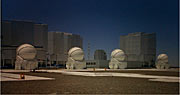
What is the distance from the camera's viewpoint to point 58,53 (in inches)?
4574

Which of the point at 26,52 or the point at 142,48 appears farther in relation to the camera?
the point at 142,48

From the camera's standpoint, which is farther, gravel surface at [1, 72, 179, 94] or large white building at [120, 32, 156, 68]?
large white building at [120, 32, 156, 68]

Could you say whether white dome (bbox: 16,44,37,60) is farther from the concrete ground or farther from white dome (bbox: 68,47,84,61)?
the concrete ground

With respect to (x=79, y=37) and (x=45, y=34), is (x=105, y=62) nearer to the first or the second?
(x=45, y=34)

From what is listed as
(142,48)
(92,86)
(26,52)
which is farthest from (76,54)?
(142,48)

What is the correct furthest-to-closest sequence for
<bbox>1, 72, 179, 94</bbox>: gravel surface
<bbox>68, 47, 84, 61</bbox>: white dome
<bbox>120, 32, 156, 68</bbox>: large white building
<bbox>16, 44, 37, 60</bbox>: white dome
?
<bbox>120, 32, 156, 68</bbox>: large white building → <bbox>68, 47, 84, 61</bbox>: white dome → <bbox>16, 44, 37, 60</bbox>: white dome → <bbox>1, 72, 179, 94</bbox>: gravel surface

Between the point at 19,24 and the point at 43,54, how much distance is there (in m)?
19.1

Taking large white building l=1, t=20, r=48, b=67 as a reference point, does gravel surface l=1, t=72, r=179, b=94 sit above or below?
below

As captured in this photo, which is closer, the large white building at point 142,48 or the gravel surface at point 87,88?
the gravel surface at point 87,88

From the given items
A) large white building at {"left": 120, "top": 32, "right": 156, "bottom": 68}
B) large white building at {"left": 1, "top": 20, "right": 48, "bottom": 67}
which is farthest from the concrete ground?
large white building at {"left": 120, "top": 32, "right": 156, "bottom": 68}

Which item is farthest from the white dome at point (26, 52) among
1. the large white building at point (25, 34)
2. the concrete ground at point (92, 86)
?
the large white building at point (25, 34)

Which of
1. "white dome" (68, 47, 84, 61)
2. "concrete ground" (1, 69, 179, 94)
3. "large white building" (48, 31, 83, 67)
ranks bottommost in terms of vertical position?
"concrete ground" (1, 69, 179, 94)

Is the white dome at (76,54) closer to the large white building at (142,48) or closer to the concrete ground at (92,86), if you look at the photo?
the concrete ground at (92,86)

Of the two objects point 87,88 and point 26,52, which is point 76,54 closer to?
point 26,52
